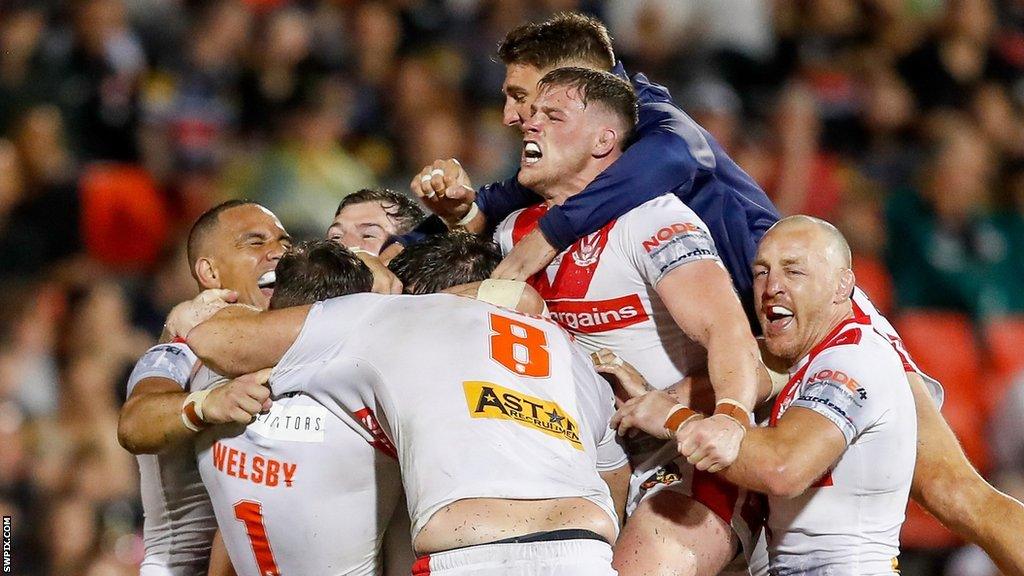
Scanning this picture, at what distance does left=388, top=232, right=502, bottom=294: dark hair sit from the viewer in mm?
4555

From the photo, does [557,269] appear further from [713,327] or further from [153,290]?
[153,290]

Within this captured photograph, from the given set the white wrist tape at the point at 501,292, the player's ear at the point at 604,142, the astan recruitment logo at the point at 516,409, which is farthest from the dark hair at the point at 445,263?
the astan recruitment logo at the point at 516,409

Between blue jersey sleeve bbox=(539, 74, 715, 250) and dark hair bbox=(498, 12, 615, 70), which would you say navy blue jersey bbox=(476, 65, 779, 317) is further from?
dark hair bbox=(498, 12, 615, 70)

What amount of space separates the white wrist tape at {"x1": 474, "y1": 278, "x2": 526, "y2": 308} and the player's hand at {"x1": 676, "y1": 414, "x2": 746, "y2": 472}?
0.79 metres

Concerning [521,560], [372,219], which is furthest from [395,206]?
[521,560]

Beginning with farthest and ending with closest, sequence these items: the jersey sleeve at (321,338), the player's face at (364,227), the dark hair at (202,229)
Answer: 1. the player's face at (364,227)
2. the dark hair at (202,229)
3. the jersey sleeve at (321,338)

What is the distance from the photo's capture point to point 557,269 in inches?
180

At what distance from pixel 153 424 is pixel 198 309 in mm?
514

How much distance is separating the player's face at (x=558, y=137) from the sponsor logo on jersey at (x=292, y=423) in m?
1.10

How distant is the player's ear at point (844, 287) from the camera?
14.0 ft

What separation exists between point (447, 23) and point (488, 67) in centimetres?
48

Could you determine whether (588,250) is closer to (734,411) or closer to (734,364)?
(734,364)

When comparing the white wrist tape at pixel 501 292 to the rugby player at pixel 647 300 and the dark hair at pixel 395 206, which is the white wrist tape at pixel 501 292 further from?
the dark hair at pixel 395 206

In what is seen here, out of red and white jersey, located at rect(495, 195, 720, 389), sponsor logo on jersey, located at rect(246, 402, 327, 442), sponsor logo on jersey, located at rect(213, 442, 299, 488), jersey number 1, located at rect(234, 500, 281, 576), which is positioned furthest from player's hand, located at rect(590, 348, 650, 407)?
jersey number 1, located at rect(234, 500, 281, 576)
